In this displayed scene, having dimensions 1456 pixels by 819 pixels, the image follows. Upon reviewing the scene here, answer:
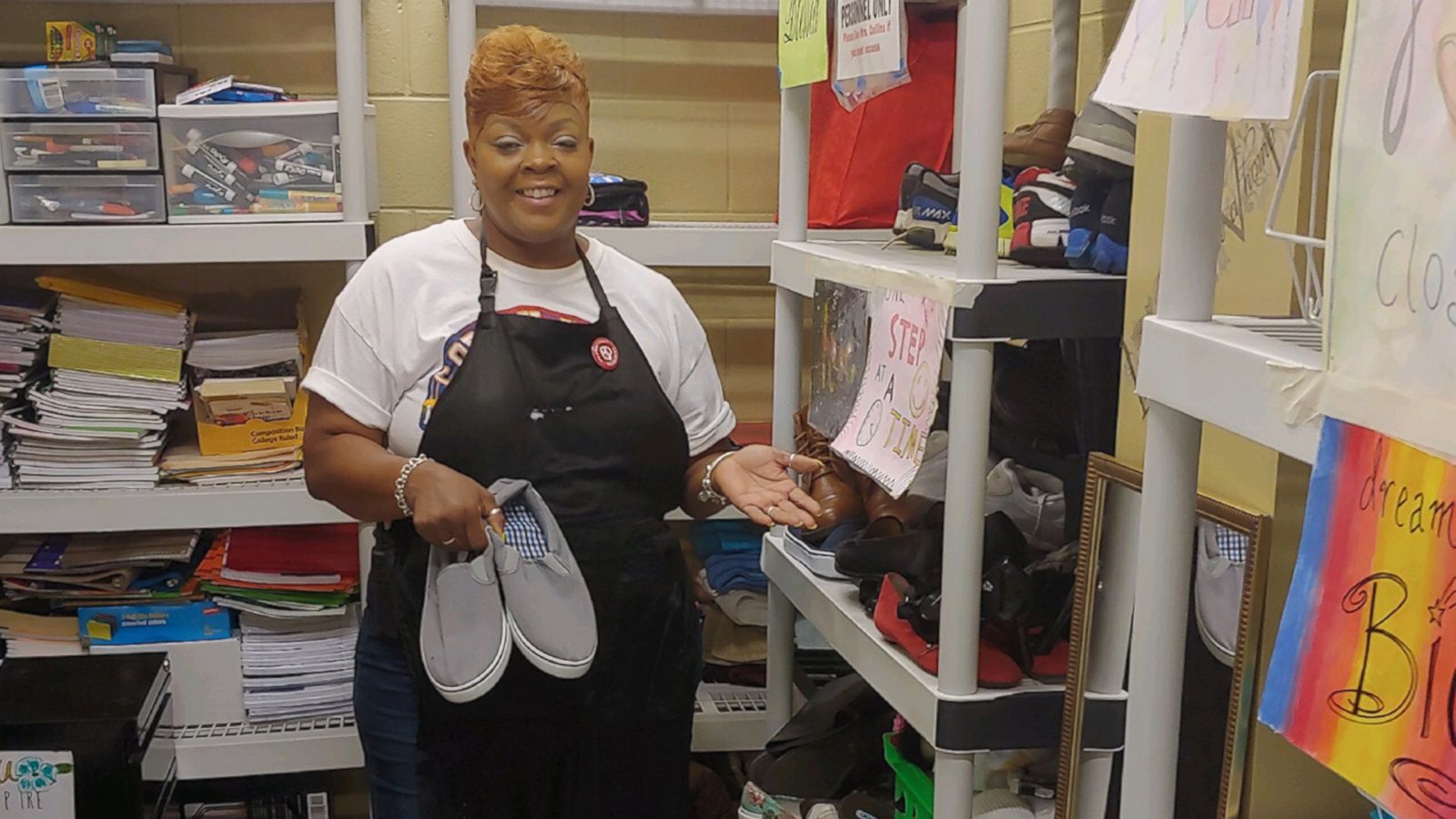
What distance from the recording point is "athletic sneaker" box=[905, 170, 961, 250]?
165 centimetres

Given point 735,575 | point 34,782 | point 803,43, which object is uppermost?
point 803,43

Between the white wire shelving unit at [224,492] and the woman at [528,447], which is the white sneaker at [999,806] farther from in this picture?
the white wire shelving unit at [224,492]

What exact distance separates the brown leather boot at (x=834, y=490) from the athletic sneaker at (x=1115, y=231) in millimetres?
490

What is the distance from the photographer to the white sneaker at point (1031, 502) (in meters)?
1.55

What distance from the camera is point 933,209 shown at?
166 cm

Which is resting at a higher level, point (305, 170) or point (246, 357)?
point (305, 170)

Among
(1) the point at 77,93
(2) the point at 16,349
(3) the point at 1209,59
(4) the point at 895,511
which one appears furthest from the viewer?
(2) the point at 16,349

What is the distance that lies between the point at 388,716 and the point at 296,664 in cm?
71

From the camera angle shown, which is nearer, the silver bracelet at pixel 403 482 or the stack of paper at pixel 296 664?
the silver bracelet at pixel 403 482

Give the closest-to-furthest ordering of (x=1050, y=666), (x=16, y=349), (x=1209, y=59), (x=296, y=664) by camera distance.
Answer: (x=1209, y=59)
(x=1050, y=666)
(x=16, y=349)
(x=296, y=664)

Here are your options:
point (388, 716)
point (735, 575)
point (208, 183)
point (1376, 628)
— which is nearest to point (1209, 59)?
point (1376, 628)

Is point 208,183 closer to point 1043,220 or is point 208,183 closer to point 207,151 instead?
point 207,151

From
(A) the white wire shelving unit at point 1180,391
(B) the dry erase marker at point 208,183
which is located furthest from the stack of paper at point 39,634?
(A) the white wire shelving unit at point 1180,391

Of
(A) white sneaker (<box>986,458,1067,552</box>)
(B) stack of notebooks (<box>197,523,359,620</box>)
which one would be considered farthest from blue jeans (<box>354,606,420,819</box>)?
(A) white sneaker (<box>986,458,1067,552</box>)
